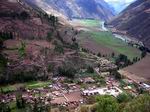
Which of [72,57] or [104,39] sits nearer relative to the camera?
[72,57]

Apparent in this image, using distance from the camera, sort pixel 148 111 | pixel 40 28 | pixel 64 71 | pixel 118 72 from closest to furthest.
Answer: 1. pixel 148 111
2. pixel 64 71
3. pixel 118 72
4. pixel 40 28

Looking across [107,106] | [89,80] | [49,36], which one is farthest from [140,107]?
[49,36]

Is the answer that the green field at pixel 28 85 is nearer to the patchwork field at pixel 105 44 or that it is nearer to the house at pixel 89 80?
the house at pixel 89 80

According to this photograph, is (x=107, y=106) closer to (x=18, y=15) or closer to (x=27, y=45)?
(x=27, y=45)

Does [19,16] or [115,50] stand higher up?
[19,16]

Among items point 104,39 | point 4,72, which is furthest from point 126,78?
point 104,39

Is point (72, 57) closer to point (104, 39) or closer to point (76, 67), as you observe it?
point (76, 67)

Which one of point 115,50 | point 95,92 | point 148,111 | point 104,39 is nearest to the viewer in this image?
point 148,111
